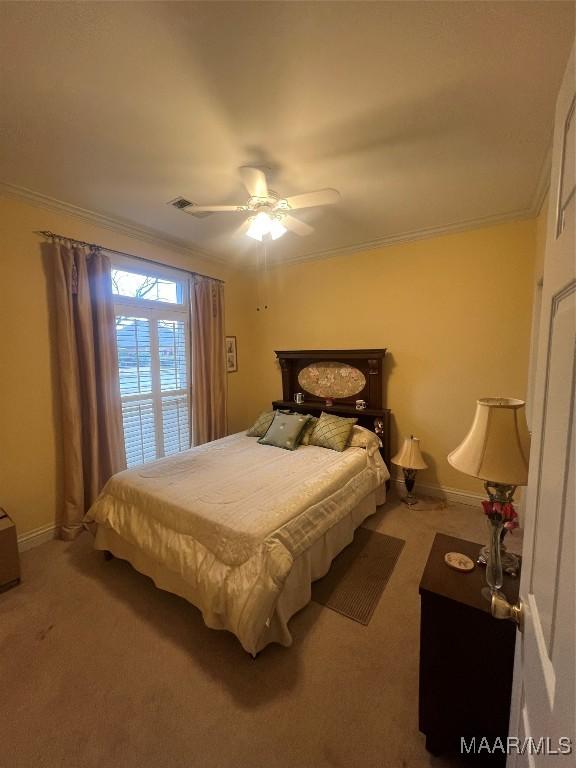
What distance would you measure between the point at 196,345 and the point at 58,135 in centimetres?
209

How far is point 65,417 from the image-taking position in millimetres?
2514

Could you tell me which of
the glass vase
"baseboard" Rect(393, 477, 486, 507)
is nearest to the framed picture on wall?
"baseboard" Rect(393, 477, 486, 507)

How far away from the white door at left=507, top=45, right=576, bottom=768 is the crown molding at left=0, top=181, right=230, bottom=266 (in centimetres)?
311

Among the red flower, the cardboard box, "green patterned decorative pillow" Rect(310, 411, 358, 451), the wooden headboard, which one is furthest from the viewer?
the wooden headboard

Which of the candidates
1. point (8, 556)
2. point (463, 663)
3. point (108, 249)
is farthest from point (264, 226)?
point (8, 556)

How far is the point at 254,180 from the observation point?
1.76 meters

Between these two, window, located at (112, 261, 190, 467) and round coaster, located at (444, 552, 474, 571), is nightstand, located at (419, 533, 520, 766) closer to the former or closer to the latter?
round coaster, located at (444, 552, 474, 571)

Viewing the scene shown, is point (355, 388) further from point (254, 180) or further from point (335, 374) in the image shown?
point (254, 180)

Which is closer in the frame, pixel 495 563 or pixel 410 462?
pixel 495 563

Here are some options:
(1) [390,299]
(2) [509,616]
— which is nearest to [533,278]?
(1) [390,299]

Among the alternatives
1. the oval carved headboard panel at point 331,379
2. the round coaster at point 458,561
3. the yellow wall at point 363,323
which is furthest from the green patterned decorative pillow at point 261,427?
the round coaster at point 458,561

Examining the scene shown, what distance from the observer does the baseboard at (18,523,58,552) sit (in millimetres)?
2400

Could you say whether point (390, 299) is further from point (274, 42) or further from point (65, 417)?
point (65, 417)

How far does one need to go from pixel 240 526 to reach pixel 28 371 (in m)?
2.11
